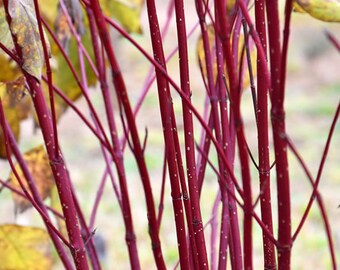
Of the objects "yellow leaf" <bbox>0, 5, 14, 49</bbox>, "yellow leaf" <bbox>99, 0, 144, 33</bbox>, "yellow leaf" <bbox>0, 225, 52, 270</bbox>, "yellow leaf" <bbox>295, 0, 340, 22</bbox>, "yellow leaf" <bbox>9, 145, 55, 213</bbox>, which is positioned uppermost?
"yellow leaf" <bbox>99, 0, 144, 33</bbox>

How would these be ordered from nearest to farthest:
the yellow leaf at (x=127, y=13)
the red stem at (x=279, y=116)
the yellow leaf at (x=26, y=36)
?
the red stem at (x=279, y=116) → the yellow leaf at (x=26, y=36) → the yellow leaf at (x=127, y=13)

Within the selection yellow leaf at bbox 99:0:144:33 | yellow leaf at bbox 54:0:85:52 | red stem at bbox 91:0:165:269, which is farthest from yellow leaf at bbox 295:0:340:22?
yellow leaf at bbox 99:0:144:33

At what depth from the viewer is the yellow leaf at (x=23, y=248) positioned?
3.07 feet

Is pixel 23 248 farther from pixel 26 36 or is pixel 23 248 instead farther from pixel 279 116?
pixel 279 116

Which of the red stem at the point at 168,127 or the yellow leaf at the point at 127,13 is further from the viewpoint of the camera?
the yellow leaf at the point at 127,13

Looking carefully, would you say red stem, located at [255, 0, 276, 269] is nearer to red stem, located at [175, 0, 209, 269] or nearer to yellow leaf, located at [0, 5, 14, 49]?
red stem, located at [175, 0, 209, 269]

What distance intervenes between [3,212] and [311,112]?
275 cm

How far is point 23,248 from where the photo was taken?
3.11 feet

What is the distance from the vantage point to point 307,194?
356cm

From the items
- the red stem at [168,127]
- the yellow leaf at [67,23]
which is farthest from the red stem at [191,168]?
the yellow leaf at [67,23]

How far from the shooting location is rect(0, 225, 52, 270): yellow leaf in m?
0.93

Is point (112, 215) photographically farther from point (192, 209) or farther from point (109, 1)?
point (192, 209)

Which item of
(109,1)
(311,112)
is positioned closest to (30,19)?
(109,1)

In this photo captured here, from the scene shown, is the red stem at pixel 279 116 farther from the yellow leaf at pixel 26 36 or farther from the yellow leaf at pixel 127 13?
the yellow leaf at pixel 127 13
